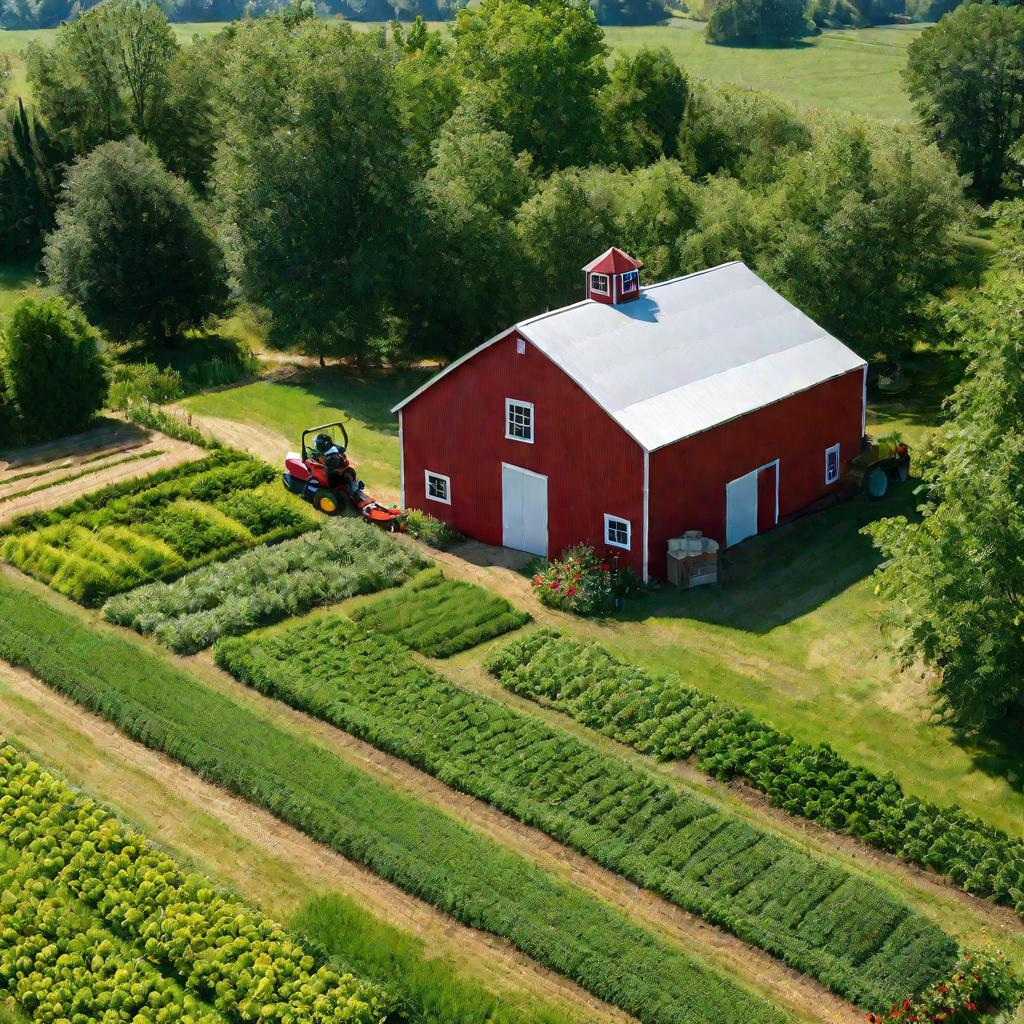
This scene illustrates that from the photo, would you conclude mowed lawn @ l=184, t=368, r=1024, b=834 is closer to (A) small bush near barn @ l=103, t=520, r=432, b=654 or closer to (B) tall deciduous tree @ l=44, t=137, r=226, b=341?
(A) small bush near barn @ l=103, t=520, r=432, b=654

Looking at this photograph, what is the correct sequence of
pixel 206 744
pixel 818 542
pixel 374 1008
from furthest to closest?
pixel 818 542 < pixel 206 744 < pixel 374 1008

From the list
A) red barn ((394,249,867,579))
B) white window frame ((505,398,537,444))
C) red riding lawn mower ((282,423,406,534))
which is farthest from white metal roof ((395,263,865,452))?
red riding lawn mower ((282,423,406,534))

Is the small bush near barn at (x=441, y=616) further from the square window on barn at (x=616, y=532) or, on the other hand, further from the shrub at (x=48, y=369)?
the shrub at (x=48, y=369)

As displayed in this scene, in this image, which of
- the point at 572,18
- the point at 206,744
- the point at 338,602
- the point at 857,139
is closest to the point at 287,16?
the point at 572,18

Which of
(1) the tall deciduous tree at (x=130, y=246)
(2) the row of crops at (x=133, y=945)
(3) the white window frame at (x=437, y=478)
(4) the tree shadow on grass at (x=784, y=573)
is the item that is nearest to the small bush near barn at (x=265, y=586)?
(3) the white window frame at (x=437, y=478)

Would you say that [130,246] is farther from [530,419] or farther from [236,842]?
[236,842]

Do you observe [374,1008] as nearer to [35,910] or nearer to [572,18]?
[35,910]
